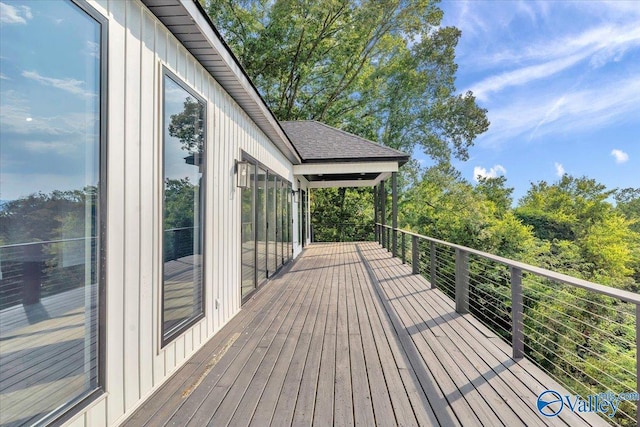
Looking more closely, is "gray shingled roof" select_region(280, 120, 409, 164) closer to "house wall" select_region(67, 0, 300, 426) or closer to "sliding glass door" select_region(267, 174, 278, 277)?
"sliding glass door" select_region(267, 174, 278, 277)

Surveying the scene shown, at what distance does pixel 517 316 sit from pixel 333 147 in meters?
7.46

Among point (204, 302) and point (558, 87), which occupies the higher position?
point (558, 87)

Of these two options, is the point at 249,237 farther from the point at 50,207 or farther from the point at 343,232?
the point at 343,232

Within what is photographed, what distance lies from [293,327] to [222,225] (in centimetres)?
137

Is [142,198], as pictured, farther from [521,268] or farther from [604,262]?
[604,262]

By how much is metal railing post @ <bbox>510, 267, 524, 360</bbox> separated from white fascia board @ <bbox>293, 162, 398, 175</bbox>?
6228 mm

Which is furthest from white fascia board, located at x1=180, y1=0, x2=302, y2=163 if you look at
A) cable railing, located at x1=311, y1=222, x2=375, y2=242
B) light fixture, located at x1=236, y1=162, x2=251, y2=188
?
cable railing, located at x1=311, y1=222, x2=375, y2=242

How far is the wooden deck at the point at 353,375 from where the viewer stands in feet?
6.43

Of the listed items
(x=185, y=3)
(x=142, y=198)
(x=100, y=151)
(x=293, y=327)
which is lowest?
(x=293, y=327)

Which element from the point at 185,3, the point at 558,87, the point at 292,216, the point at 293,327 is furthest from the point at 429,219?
the point at 558,87

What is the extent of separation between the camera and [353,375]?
2.46m

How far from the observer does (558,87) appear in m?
34.5

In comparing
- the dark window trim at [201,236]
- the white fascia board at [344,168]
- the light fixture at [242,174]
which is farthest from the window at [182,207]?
the white fascia board at [344,168]

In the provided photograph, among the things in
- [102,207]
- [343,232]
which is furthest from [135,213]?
[343,232]
